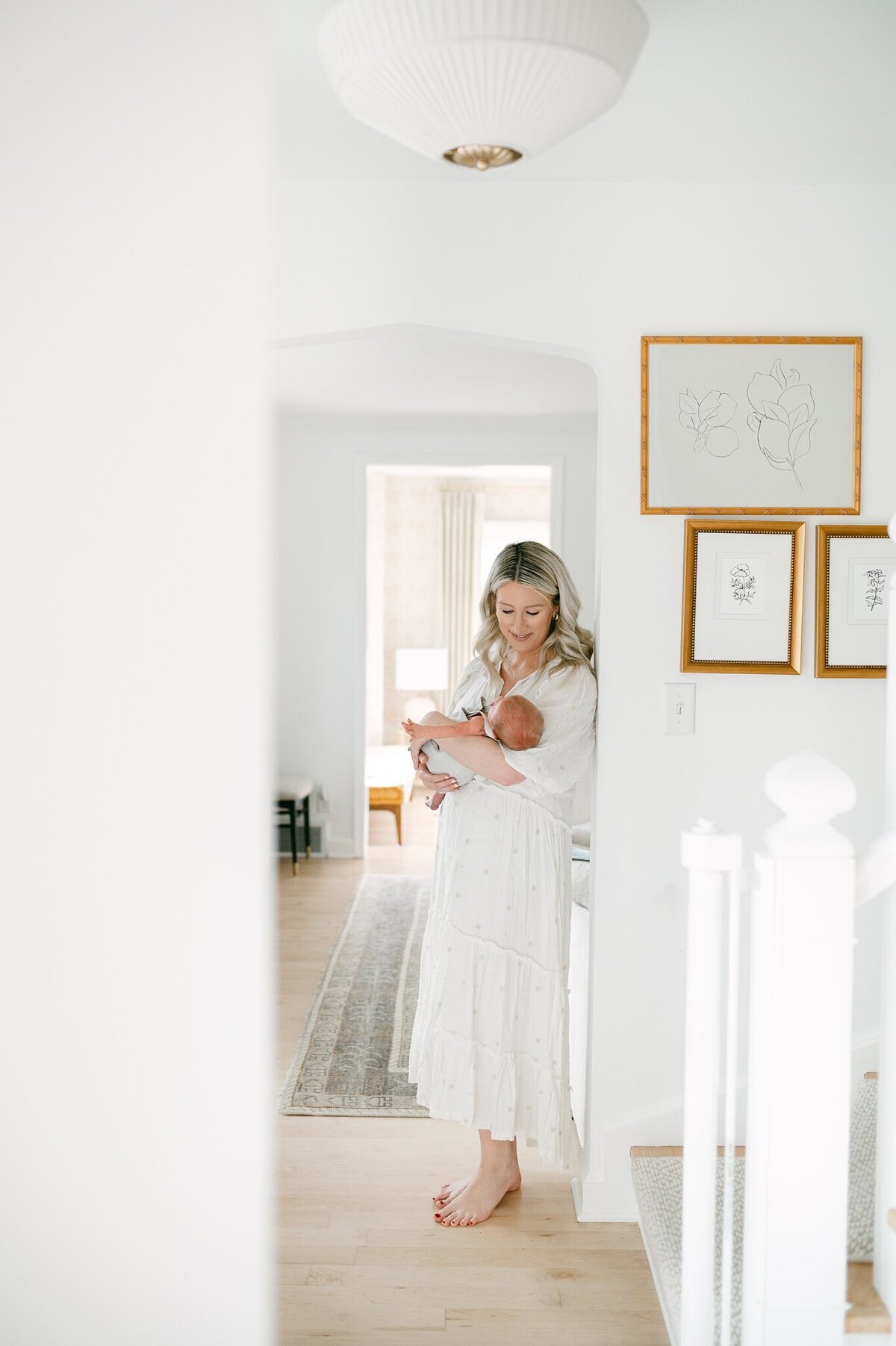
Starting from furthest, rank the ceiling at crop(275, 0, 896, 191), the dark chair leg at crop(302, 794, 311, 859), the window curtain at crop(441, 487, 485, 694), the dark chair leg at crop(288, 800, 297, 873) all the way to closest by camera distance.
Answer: the window curtain at crop(441, 487, 485, 694) < the dark chair leg at crop(302, 794, 311, 859) < the dark chair leg at crop(288, 800, 297, 873) < the ceiling at crop(275, 0, 896, 191)

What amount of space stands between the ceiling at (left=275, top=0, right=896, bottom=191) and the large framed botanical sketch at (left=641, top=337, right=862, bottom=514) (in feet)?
1.21

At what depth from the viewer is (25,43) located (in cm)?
109

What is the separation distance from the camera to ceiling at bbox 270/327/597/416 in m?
4.55

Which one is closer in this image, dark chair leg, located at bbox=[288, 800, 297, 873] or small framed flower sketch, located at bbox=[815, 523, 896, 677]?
small framed flower sketch, located at bbox=[815, 523, 896, 677]

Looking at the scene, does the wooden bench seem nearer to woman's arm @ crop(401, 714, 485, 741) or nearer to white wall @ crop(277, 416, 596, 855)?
white wall @ crop(277, 416, 596, 855)

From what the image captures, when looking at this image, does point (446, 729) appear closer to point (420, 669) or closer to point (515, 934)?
point (515, 934)

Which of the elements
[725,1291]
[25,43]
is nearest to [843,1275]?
[725,1291]

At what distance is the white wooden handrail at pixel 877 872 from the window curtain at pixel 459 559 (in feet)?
23.1

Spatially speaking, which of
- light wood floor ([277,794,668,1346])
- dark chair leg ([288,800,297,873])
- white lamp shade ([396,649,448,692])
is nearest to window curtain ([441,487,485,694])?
white lamp shade ([396,649,448,692])

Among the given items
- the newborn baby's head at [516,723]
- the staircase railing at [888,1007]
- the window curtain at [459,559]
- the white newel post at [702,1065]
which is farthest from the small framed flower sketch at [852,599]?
the window curtain at [459,559]

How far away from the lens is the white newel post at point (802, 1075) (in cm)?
130

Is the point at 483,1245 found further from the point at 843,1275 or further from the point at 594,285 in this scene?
the point at 594,285

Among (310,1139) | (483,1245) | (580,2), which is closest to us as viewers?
(580,2)

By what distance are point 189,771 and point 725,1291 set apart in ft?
3.38
